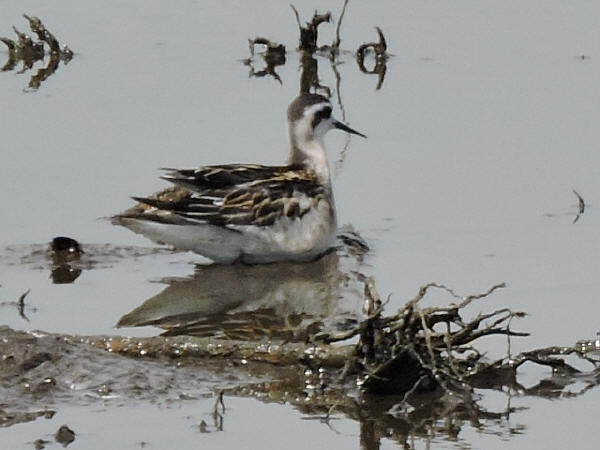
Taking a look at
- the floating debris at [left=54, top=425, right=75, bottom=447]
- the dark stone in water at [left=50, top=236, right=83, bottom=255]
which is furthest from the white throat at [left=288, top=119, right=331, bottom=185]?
the floating debris at [left=54, top=425, right=75, bottom=447]

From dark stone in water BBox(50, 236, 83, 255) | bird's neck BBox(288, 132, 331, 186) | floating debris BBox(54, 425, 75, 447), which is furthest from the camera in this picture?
bird's neck BBox(288, 132, 331, 186)

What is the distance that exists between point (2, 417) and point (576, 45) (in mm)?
9459

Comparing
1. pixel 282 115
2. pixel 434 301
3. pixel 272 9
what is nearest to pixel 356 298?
pixel 434 301

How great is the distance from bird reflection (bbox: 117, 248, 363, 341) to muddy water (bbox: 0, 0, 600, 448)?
3.9 inches

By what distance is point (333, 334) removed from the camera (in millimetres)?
8852

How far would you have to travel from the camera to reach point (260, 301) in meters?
10.6

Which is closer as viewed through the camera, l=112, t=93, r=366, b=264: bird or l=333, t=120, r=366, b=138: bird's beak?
l=112, t=93, r=366, b=264: bird

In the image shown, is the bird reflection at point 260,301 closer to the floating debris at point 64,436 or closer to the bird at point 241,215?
the bird at point 241,215

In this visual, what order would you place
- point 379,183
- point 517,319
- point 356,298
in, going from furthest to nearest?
1. point 379,183
2. point 356,298
3. point 517,319

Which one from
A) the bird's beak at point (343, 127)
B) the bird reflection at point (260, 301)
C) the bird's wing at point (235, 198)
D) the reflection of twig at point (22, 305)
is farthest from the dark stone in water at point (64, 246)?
the bird's beak at point (343, 127)

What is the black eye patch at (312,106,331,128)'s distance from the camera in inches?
495

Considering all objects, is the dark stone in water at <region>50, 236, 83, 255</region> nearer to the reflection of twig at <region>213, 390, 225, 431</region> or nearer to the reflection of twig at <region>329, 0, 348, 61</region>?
the reflection of twig at <region>213, 390, 225, 431</region>

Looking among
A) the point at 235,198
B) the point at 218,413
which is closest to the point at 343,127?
the point at 235,198

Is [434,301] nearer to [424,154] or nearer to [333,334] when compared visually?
[333,334]
